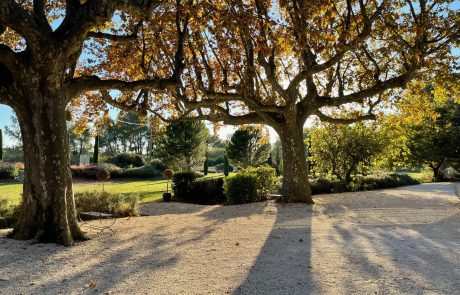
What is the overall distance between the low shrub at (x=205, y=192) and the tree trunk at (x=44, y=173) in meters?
9.80

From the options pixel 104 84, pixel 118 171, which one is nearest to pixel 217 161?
pixel 118 171

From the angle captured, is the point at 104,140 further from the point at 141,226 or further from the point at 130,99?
the point at 141,226

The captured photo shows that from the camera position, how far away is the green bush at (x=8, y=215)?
909 cm

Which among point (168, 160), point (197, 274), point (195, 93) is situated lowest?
point (197, 274)

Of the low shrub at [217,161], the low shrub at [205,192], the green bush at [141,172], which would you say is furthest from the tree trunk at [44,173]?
the low shrub at [217,161]

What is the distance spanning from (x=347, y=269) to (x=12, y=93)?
6.21 metres

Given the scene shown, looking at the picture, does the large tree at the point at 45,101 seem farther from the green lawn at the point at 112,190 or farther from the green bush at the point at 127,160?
the green bush at the point at 127,160

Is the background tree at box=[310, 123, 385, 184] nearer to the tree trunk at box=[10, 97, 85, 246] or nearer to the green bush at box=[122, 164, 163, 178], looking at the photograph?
the tree trunk at box=[10, 97, 85, 246]

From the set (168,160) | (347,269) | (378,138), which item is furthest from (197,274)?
(168,160)

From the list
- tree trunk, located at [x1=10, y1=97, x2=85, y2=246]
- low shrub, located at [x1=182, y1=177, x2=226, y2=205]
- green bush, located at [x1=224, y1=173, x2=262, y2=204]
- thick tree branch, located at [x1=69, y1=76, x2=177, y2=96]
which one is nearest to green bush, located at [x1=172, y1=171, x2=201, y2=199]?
low shrub, located at [x1=182, y1=177, x2=226, y2=205]

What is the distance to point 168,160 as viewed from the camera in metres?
30.1

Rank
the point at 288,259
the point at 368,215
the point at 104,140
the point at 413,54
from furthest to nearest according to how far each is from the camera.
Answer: the point at 104,140 → the point at 413,54 → the point at 368,215 → the point at 288,259

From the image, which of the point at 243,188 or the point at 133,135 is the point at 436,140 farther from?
the point at 133,135

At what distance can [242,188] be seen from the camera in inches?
544
